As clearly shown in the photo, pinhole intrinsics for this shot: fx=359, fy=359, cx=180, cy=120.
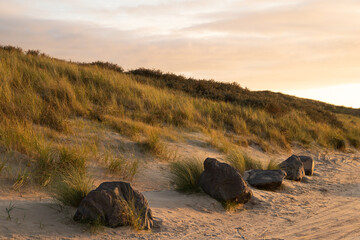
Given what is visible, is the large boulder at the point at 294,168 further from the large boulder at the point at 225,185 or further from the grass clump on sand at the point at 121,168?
the grass clump on sand at the point at 121,168

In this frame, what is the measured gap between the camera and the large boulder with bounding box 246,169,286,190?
7504mm

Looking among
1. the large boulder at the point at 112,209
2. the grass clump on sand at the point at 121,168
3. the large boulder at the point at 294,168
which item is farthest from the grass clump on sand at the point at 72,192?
Result: the large boulder at the point at 294,168

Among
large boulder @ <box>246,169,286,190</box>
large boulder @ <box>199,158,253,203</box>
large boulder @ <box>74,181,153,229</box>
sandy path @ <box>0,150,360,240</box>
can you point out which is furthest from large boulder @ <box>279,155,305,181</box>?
large boulder @ <box>74,181,153,229</box>

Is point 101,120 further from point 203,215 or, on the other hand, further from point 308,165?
point 308,165

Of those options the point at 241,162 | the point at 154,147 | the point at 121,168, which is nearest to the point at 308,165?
the point at 241,162

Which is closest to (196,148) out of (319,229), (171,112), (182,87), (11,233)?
(171,112)

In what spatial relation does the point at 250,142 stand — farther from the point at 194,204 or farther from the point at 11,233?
the point at 11,233

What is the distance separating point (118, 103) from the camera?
12.2 metres

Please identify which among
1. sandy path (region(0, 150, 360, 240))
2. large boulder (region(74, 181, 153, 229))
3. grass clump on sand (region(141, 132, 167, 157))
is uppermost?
grass clump on sand (region(141, 132, 167, 157))

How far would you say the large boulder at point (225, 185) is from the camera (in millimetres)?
6211

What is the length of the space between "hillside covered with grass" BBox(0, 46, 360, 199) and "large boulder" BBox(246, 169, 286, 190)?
7.04 feet

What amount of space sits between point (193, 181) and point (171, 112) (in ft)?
19.6

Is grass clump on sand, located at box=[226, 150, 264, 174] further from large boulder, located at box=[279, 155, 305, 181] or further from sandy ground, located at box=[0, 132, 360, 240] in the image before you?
sandy ground, located at box=[0, 132, 360, 240]

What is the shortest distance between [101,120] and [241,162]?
12.9 ft
